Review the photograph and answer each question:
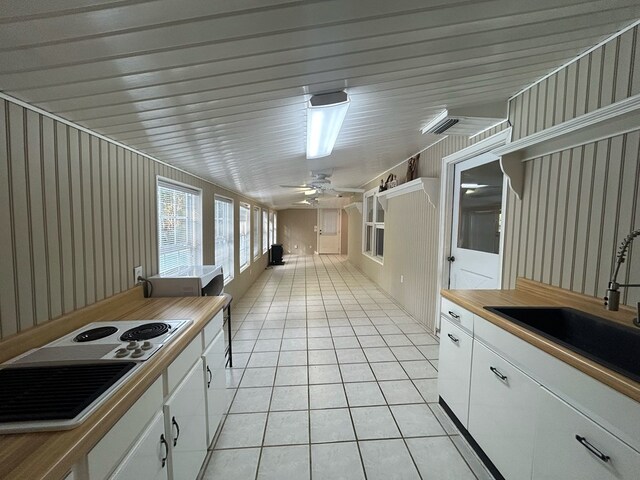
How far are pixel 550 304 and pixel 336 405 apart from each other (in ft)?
5.21

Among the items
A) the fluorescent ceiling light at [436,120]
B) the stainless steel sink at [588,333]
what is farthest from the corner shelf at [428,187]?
the stainless steel sink at [588,333]

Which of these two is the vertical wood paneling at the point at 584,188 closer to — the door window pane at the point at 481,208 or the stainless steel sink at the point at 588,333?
the stainless steel sink at the point at 588,333

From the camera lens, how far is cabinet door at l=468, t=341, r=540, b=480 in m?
1.23

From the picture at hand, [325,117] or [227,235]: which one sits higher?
[325,117]

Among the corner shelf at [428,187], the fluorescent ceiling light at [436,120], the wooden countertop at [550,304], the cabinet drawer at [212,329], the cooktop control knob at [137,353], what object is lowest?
the cabinet drawer at [212,329]

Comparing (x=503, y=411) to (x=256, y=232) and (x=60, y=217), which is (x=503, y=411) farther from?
(x=256, y=232)

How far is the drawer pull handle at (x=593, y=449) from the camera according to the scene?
902mm

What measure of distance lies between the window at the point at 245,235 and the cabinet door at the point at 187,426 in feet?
13.4

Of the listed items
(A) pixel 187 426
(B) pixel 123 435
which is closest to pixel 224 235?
(A) pixel 187 426

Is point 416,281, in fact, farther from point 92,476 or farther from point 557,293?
point 92,476

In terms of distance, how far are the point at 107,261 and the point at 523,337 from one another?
7.59 ft

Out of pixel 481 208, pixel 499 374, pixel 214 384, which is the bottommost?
pixel 214 384

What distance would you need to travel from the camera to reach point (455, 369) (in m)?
1.83

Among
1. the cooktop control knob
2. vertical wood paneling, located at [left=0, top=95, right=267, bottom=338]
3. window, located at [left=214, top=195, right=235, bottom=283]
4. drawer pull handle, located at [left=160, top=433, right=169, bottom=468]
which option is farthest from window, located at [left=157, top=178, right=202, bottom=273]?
drawer pull handle, located at [left=160, top=433, right=169, bottom=468]
